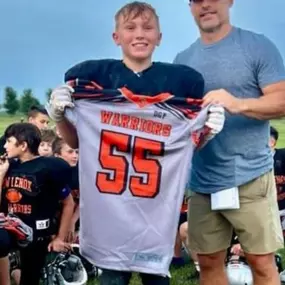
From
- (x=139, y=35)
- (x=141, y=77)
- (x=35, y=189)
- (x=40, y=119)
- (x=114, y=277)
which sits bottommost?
(x=114, y=277)

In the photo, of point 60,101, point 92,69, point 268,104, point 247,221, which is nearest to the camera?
point 60,101

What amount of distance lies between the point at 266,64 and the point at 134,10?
27.1 inches

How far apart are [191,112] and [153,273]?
0.76 meters

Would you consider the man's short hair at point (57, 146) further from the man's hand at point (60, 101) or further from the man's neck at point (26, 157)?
the man's hand at point (60, 101)

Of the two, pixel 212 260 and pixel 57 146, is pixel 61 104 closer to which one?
pixel 212 260

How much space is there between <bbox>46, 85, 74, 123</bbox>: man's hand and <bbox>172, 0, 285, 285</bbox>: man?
0.71m

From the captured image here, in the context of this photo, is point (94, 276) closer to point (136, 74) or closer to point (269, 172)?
point (269, 172)

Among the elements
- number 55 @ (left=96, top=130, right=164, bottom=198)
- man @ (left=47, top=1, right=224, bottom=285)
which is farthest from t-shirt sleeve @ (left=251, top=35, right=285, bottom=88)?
number 55 @ (left=96, top=130, right=164, bottom=198)

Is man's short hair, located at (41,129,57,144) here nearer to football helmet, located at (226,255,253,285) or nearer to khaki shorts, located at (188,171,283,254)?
football helmet, located at (226,255,253,285)

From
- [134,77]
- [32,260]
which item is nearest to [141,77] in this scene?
[134,77]

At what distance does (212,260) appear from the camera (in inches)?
145

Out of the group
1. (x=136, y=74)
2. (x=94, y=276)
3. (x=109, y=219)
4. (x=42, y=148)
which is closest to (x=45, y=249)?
(x=94, y=276)

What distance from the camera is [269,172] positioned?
3514 millimetres

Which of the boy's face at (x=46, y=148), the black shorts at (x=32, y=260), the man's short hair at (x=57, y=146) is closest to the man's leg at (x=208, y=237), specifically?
the black shorts at (x=32, y=260)
